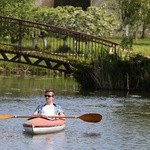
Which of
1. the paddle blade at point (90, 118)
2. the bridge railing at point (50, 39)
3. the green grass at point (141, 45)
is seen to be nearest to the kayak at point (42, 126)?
the paddle blade at point (90, 118)

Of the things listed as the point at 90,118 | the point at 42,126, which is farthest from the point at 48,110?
the point at 90,118

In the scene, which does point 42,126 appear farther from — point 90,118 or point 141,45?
point 141,45

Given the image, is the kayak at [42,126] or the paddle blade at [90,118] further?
the paddle blade at [90,118]

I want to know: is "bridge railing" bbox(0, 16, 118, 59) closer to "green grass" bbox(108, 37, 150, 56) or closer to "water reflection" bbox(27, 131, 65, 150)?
"green grass" bbox(108, 37, 150, 56)

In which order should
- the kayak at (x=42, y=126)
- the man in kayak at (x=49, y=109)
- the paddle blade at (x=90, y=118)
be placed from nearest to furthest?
1. the kayak at (x=42, y=126)
2. the man in kayak at (x=49, y=109)
3. the paddle blade at (x=90, y=118)

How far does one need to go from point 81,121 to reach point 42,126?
3.71 metres

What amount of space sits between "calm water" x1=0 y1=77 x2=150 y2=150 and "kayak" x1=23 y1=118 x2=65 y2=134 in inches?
7.5

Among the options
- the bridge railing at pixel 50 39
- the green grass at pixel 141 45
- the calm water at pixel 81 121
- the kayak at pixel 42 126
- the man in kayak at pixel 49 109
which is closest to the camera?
the calm water at pixel 81 121

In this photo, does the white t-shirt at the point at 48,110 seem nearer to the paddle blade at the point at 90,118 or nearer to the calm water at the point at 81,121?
the calm water at the point at 81,121

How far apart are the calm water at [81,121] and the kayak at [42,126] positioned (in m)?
0.19

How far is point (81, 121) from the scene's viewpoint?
3034 cm

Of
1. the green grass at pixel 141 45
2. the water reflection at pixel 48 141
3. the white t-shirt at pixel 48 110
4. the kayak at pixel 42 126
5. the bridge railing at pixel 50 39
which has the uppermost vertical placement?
the bridge railing at pixel 50 39

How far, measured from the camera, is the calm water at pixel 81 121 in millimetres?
25062

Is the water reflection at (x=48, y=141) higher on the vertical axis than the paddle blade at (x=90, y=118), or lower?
lower
